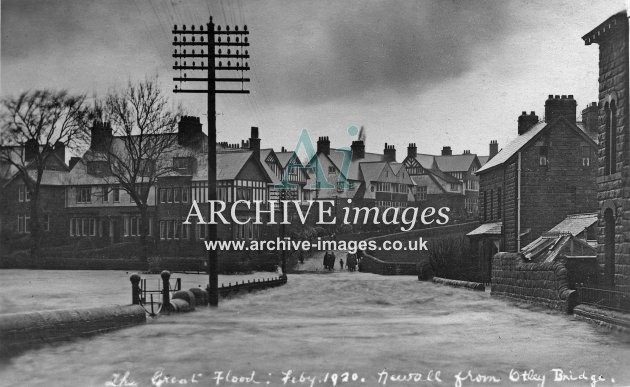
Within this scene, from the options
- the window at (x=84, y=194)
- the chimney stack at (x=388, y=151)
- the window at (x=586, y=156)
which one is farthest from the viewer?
the window at (x=586, y=156)

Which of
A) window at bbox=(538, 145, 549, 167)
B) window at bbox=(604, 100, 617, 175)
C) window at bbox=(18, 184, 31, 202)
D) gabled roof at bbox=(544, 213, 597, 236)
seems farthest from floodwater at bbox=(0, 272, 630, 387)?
window at bbox=(538, 145, 549, 167)

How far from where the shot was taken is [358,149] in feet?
55.8

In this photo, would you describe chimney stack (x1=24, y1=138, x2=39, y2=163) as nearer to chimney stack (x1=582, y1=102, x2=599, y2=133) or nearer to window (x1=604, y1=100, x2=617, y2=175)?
window (x1=604, y1=100, x2=617, y2=175)

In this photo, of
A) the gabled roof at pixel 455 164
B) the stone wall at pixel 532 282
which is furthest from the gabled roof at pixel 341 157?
the stone wall at pixel 532 282

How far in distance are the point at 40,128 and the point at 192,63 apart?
12.0ft

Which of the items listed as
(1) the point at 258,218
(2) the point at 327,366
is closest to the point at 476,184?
(1) the point at 258,218

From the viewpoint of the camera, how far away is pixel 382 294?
23188 mm

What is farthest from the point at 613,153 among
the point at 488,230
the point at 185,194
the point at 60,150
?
the point at 60,150

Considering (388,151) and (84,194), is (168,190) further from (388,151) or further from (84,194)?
(388,151)

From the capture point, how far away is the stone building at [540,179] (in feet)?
86.4

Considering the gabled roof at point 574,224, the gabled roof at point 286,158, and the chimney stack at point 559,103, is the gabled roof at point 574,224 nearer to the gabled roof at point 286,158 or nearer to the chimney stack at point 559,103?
the chimney stack at point 559,103

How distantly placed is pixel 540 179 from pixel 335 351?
1760cm

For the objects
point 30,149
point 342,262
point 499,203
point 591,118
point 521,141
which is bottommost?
point 342,262

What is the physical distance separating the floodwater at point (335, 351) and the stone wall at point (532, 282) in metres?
0.70
